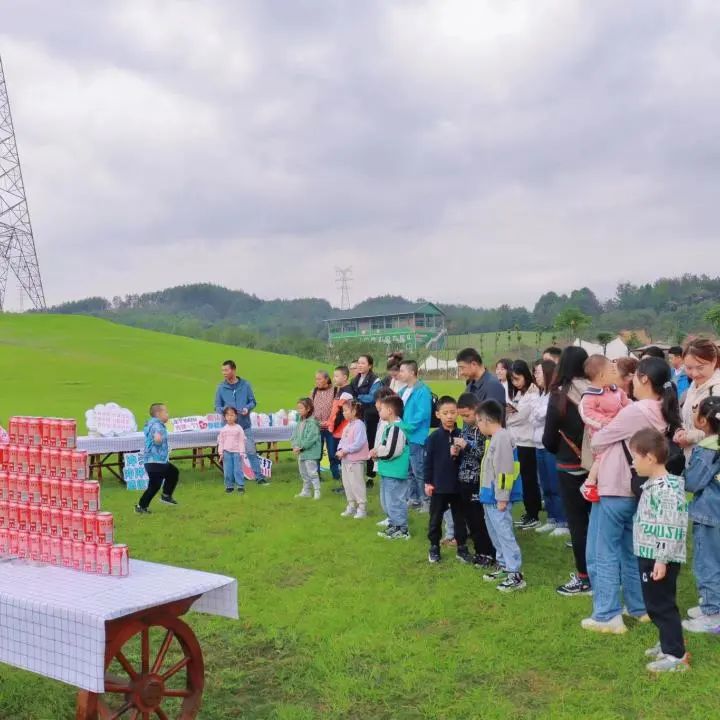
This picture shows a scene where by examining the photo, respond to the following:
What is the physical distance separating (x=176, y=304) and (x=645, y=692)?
184m

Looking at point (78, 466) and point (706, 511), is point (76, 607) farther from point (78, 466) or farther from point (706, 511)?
point (706, 511)

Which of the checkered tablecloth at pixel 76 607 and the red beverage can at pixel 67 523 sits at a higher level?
the red beverage can at pixel 67 523

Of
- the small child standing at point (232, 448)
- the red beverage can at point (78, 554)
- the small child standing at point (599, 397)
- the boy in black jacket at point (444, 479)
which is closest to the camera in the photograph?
the red beverage can at point (78, 554)

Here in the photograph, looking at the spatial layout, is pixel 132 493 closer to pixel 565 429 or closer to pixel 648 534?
pixel 565 429

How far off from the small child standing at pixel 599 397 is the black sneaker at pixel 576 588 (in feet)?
4.29

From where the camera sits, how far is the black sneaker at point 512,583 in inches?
265

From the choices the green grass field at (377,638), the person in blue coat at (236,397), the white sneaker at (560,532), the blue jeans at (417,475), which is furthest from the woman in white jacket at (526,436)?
the person in blue coat at (236,397)

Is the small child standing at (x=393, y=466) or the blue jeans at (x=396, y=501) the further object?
the blue jeans at (x=396, y=501)

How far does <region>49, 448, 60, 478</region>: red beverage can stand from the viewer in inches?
187

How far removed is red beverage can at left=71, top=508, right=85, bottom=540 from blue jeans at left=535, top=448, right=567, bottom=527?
5766mm

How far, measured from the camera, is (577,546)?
21.3 ft

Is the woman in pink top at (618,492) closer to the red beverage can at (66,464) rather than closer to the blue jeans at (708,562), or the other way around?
the blue jeans at (708,562)

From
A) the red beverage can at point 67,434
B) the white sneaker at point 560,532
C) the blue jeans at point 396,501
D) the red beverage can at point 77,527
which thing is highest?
the red beverage can at point 67,434

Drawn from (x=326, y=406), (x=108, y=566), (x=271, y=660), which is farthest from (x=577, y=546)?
(x=326, y=406)
